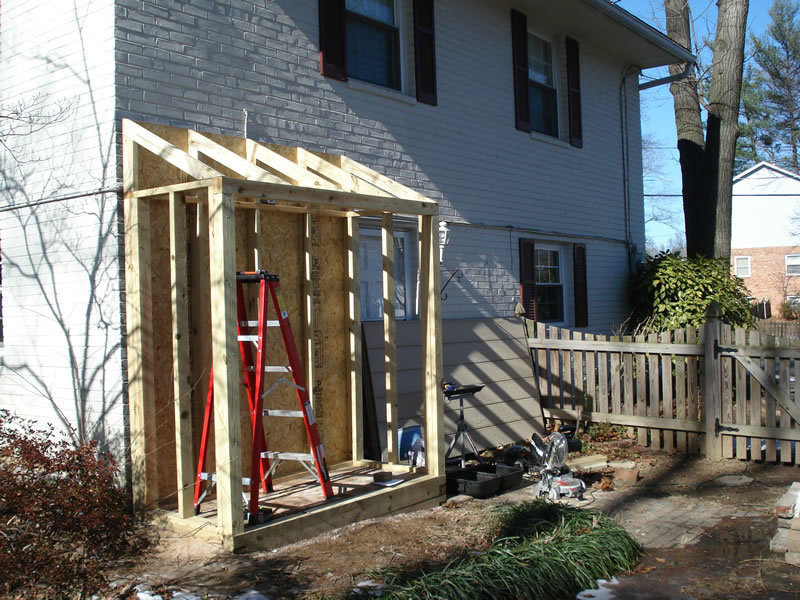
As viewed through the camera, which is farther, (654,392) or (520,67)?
(520,67)

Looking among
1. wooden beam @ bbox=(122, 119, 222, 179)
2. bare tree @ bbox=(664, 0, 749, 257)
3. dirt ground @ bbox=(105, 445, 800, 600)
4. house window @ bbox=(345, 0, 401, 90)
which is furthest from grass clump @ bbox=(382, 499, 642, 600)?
bare tree @ bbox=(664, 0, 749, 257)

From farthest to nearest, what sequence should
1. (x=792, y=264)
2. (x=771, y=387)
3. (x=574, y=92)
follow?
(x=792, y=264) → (x=574, y=92) → (x=771, y=387)

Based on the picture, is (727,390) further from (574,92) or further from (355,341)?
(574,92)

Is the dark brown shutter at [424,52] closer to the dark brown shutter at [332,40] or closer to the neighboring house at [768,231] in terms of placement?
the dark brown shutter at [332,40]

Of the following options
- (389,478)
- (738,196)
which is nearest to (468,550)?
(389,478)

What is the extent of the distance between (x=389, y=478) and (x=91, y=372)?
2649mm

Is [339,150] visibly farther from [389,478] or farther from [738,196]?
[738,196]

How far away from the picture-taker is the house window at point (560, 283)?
38.3 ft

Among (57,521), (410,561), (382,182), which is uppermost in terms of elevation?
(382,182)

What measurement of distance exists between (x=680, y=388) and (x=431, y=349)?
12.0 feet

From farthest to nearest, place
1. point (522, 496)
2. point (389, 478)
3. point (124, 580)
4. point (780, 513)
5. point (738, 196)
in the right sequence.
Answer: point (738, 196)
point (522, 496)
point (389, 478)
point (780, 513)
point (124, 580)

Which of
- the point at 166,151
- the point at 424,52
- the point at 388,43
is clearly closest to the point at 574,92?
the point at 424,52

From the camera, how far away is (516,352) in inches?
392

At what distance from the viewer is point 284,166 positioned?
6.41 metres
